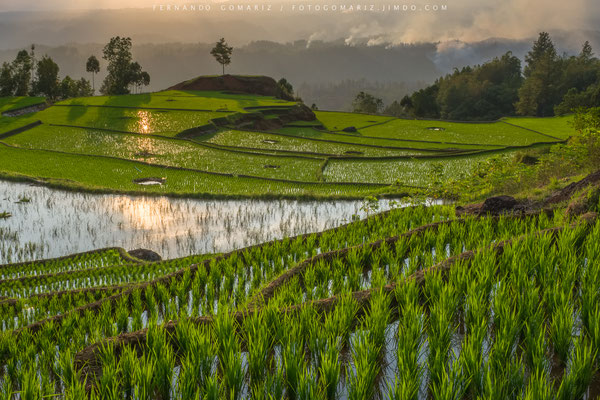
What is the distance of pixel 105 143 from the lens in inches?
1300

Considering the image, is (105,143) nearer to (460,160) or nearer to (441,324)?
(460,160)

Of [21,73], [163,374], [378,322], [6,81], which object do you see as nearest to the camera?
[163,374]

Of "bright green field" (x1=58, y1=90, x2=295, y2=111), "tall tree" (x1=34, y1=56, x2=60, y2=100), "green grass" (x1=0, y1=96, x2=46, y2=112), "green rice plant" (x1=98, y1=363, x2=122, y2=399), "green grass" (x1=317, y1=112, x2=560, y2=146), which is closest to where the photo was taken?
"green rice plant" (x1=98, y1=363, x2=122, y2=399)

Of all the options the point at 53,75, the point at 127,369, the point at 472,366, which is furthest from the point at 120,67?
the point at 472,366

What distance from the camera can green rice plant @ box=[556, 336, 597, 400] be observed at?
9.63ft

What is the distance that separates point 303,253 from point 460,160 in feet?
76.6

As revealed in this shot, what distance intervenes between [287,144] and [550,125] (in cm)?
2689

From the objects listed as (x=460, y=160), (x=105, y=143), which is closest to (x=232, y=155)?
(x=105, y=143)

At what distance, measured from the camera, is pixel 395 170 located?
84.4 ft

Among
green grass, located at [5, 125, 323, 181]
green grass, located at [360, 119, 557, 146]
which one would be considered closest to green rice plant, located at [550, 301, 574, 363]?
green grass, located at [5, 125, 323, 181]

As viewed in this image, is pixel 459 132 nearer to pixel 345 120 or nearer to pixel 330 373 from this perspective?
pixel 345 120

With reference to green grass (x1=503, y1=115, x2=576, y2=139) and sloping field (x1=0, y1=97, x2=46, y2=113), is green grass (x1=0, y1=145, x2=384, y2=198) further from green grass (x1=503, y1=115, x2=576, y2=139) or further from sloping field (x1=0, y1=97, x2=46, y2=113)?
green grass (x1=503, y1=115, x2=576, y2=139)

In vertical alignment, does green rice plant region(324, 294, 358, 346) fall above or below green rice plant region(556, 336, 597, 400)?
below

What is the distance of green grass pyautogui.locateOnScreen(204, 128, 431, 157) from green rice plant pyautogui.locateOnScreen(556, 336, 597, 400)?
28067mm
